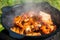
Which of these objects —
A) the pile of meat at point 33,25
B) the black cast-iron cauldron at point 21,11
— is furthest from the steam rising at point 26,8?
the pile of meat at point 33,25

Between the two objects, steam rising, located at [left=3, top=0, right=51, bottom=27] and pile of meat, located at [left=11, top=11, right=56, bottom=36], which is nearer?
pile of meat, located at [left=11, top=11, right=56, bottom=36]

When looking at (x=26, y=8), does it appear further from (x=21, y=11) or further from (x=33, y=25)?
(x=33, y=25)

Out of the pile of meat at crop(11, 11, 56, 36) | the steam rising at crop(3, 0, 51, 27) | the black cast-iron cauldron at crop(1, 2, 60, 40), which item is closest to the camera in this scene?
the pile of meat at crop(11, 11, 56, 36)

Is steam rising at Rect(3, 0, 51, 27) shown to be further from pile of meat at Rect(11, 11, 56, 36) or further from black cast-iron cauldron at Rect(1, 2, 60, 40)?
pile of meat at Rect(11, 11, 56, 36)

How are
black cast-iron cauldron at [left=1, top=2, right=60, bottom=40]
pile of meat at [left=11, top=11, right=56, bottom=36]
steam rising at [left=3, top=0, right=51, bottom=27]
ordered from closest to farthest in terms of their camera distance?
pile of meat at [left=11, top=11, right=56, bottom=36] < black cast-iron cauldron at [left=1, top=2, right=60, bottom=40] < steam rising at [left=3, top=0, right=51, bottom=27]

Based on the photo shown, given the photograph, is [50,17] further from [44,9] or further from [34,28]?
[34,28]

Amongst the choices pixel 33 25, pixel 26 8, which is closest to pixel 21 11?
pixel 26 8

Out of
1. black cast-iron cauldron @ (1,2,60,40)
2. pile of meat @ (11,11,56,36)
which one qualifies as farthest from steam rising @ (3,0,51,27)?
pile of meat @ (11,11,56,36)

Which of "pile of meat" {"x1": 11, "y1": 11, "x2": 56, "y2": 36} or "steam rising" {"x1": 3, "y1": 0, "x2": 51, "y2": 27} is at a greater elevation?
"steam rising" {"x1": 3, "y1": 0, "x2": 51, "y2": 27}

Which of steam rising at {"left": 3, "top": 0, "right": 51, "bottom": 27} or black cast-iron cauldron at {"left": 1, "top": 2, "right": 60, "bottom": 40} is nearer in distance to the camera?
black cast-iron cauldron at {"left": 1, "top": 2, "right": 60, "bottom": 40}

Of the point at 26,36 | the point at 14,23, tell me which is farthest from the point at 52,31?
the point at 14,23

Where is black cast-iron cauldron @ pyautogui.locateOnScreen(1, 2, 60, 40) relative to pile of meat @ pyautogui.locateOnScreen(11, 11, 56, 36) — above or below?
above
